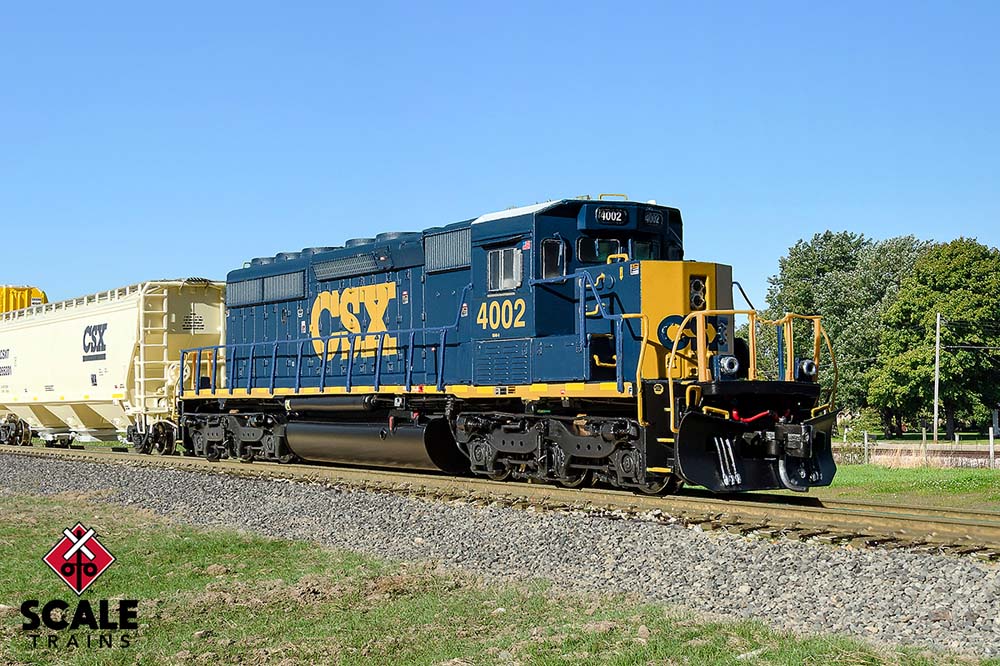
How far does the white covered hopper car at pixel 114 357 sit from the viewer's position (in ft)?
69.9

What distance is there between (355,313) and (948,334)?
40336 mm

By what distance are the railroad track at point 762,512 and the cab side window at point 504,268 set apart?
244 centimetres

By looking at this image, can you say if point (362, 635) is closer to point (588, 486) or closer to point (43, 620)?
point (43, 620)

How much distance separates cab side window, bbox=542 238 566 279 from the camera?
12828 millimetres

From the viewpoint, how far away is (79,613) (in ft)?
23.0

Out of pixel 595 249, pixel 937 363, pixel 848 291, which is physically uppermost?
pixel 848 291

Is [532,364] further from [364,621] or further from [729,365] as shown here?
[364,621]

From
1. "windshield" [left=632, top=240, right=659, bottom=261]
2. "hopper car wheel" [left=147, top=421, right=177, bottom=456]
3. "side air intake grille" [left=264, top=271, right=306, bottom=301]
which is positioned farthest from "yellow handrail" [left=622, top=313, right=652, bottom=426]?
"hopper car wheel" [left=147, top=421, right=177, bottom=456]

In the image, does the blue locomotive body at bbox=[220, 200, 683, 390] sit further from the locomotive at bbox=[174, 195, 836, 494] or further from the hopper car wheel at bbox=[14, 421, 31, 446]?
the hopper car wheel at bbox=[14, 421, 31, 446]

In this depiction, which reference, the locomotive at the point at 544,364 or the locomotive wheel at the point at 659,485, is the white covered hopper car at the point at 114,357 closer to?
the locomotive at the point at 544,364

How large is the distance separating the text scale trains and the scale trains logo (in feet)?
18.6

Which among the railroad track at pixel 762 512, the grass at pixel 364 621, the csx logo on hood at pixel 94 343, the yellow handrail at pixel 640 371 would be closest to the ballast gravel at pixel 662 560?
the railroad track at pixel 762 512

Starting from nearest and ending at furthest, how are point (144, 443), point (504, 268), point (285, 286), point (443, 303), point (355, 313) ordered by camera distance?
point (504, 268), point (443, 303), point (355, 313), point (285, 286), point (144, 443)

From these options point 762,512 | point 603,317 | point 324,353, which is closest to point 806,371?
point 603,317
